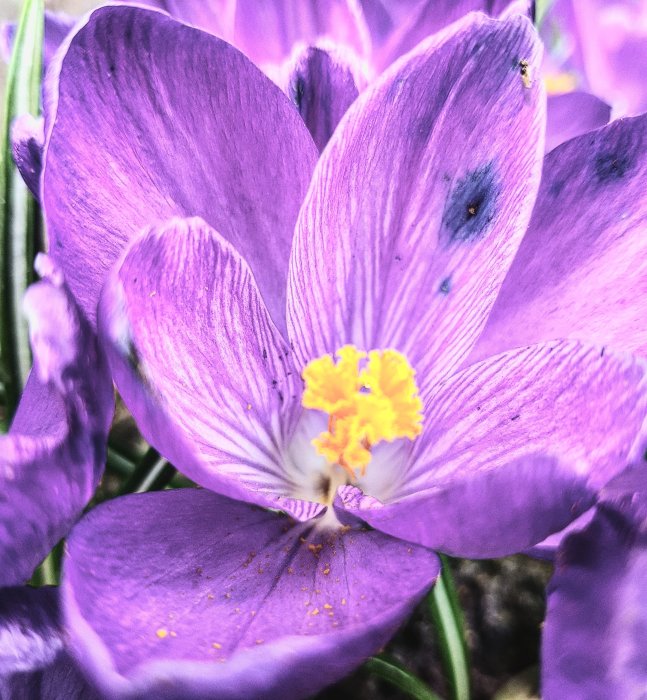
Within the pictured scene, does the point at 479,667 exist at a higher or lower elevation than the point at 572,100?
lower

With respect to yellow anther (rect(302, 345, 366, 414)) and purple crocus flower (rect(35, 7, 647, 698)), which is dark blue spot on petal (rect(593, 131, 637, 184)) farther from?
yellow anther (rect(302, 345, 366, 414))

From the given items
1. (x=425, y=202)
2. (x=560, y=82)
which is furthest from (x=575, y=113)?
(x=425, y=202)

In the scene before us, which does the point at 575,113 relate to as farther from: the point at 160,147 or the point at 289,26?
the point at 160,147

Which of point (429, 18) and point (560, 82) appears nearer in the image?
point (429, 18)

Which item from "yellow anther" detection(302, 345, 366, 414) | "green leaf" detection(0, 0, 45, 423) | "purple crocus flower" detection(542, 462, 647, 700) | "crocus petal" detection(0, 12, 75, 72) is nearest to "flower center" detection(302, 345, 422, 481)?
"yellow anther" detection(302, 345, 366, 414)

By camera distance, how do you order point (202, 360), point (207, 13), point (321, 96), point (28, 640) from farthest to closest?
point (207, 13)
point (321, 96)
point (202, 360)
point (28, 640)

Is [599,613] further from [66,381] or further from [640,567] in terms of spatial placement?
[66,381]

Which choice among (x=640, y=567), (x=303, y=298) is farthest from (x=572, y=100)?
(x=640, y=567)

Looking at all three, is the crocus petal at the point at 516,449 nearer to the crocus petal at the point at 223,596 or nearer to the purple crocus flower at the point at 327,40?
the crocus petal at the point at 223,596
